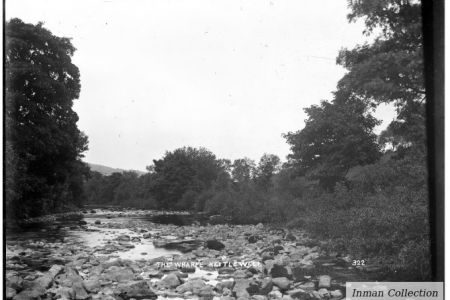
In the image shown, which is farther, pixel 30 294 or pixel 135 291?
pixel 135 291

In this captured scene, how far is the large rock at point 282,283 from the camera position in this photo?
6.80 meters

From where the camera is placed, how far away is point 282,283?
22.5 ft

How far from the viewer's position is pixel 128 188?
9.47 metres

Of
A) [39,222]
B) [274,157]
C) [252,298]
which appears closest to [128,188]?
[39,222]

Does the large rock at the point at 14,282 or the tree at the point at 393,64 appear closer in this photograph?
the large rock at the point at 14,282

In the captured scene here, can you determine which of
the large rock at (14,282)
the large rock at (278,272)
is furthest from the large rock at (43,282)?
the large rock at (278,272)

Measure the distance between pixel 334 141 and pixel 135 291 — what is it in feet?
17.3

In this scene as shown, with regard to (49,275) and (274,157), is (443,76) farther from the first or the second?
(49,275)

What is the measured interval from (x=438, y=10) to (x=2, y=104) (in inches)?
269

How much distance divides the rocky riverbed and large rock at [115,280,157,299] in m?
0.02

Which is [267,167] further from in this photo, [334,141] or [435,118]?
[435,118]

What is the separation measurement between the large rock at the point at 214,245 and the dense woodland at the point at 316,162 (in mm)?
901

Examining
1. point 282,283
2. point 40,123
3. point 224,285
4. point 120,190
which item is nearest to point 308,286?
point 282,283

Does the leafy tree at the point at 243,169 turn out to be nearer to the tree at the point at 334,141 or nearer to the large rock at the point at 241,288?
the tree at the point at 334,141
